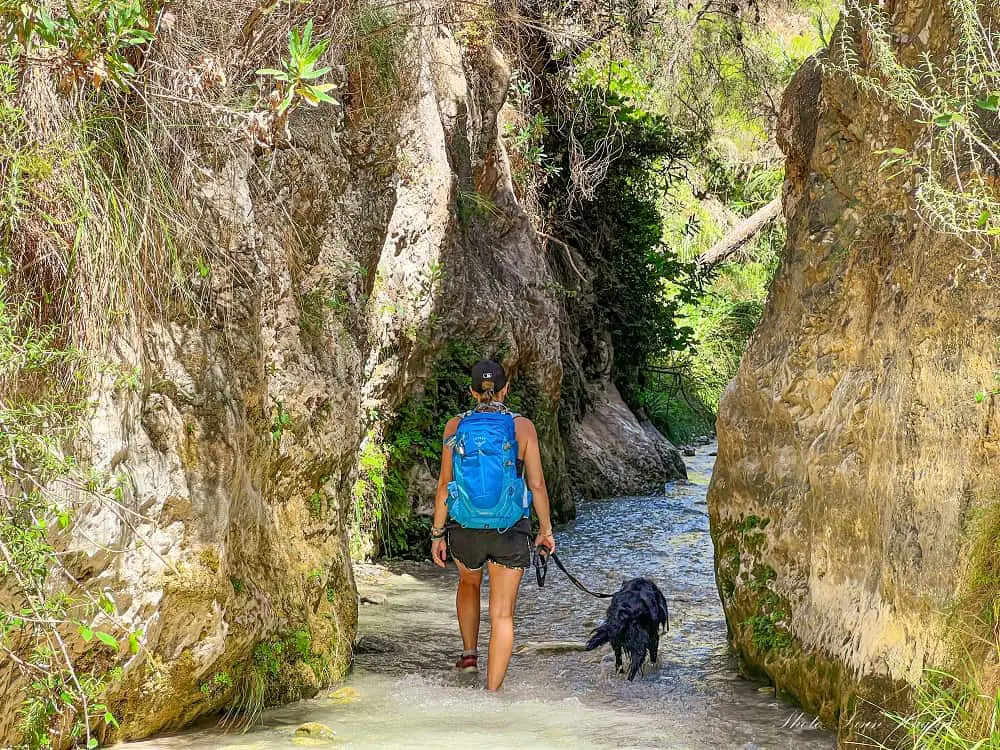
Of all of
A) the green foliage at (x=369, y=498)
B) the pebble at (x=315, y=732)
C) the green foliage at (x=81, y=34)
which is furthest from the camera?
the green foliage at (x=369, y=498)

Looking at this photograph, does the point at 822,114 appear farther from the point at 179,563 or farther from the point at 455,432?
the point at 179,563

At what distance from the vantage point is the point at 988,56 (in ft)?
16.1

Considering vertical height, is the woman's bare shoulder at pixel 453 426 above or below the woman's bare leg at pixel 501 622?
above

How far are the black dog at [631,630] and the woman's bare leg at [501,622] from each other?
62cm

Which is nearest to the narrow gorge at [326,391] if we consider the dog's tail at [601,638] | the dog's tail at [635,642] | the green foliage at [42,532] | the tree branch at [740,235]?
the green foliage at [42,532]

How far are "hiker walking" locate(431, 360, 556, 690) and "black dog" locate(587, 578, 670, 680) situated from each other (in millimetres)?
647

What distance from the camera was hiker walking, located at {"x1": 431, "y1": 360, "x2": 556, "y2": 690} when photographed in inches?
237

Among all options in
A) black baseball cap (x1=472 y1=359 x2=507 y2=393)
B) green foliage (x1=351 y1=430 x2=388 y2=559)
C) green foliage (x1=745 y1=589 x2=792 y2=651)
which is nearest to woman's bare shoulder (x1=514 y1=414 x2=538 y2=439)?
black baseball cap (x1=472 y1=359 x2=507 y2=393)

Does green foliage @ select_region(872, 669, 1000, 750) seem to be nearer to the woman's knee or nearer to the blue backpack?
the woman's knee

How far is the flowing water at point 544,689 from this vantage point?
5.13 m

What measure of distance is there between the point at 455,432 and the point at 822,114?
3036 mm

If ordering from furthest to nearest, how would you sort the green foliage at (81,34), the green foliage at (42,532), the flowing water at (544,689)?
the flowing water at (544,689) < the green foliage at (42,532) < the green foliage at (81,34)

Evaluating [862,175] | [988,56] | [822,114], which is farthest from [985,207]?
[822,114]

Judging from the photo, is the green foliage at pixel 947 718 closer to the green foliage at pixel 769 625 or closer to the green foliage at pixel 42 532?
the green foliage at pixel 769 625
